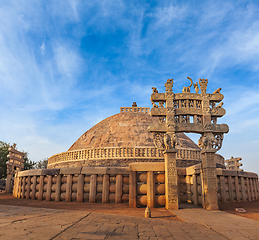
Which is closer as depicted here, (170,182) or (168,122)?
(170,182)

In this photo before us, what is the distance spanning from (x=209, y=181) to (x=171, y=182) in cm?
159

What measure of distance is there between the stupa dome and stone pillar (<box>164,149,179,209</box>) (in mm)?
10221

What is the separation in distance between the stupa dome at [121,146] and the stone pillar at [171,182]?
33.5ft

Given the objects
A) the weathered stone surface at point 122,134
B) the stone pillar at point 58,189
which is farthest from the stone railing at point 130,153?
the stone pillar at point 58,189

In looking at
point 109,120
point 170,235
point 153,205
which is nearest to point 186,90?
point 153,205

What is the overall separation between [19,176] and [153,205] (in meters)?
9.02

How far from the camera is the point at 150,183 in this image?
8875mm

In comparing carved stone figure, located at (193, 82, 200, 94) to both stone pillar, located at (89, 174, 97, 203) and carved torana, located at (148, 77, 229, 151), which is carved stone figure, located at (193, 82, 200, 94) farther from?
stone pillar, located at (89, 174, 97, 203)

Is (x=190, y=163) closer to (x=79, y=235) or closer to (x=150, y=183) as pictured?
(x=150, y=183)

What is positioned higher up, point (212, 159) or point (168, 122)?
point (168, 122)

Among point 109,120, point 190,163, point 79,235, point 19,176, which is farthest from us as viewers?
point 109,120

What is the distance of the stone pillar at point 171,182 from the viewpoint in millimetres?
8523

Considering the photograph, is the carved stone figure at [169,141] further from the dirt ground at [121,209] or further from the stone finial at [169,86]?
the dirt ground at [121,209]

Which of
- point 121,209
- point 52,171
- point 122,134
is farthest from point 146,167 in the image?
point 122,134
